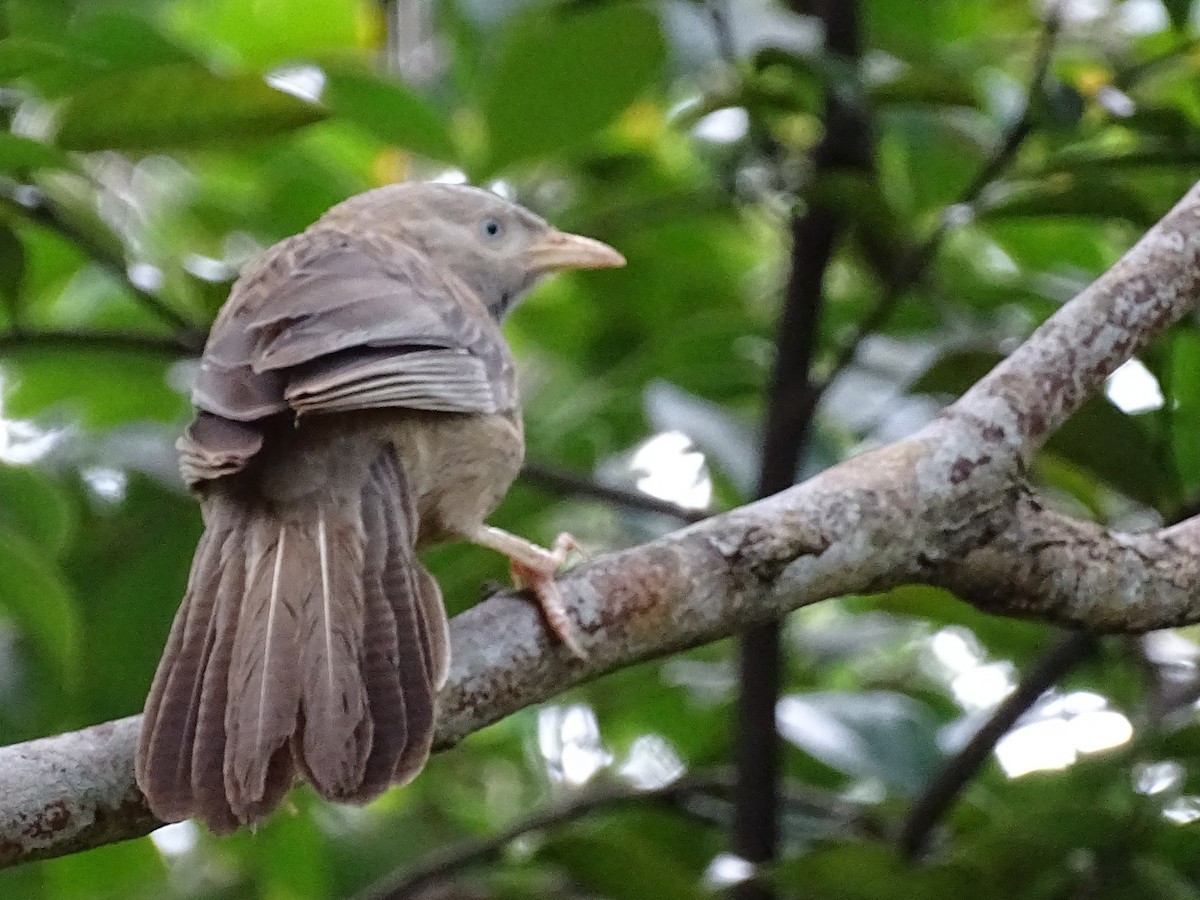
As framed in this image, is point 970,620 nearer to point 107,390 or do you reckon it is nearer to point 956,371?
point 956,371

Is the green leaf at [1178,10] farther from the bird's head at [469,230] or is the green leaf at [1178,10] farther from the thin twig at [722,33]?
the bird's head at [469,230]

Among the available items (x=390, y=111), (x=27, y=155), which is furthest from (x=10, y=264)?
(x=390, y=111)

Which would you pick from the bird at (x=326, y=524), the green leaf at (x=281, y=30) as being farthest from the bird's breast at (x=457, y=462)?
the green leaf at (x=281, y=30)

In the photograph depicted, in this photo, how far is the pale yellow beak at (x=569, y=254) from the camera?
3920 mm

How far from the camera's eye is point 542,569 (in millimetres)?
2867

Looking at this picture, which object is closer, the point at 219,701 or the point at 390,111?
the point at 219,701

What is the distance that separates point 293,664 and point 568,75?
5.04 feet

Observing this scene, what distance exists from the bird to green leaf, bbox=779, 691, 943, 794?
66 cm

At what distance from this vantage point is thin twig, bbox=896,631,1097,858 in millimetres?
3291

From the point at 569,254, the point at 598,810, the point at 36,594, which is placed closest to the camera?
the point at 36,594

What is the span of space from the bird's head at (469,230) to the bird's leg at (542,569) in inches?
38.5

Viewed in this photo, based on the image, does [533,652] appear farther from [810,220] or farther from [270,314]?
[810,220]

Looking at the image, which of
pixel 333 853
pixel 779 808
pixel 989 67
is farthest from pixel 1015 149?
pixel 333 853

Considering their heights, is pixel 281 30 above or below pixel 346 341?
below
